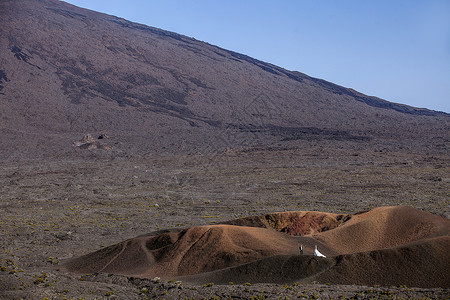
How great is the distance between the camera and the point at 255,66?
257ft

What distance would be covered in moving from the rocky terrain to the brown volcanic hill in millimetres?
255

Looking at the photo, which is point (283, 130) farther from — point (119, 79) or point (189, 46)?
point (189, 46)

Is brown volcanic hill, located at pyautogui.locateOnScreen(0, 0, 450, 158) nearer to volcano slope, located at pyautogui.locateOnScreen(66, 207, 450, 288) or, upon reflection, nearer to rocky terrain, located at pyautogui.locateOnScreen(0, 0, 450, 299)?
rocky terrain, located at pyautogui.locateOnScreen(0, 0, 450, 299)

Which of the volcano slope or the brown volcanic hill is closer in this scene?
the volcano slope

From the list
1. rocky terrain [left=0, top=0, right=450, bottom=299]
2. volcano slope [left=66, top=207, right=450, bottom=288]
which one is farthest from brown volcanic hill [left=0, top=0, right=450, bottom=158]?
volcano slope [left=66, top=207, right=450, bottom=288]

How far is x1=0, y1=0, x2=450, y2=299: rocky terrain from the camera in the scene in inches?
336

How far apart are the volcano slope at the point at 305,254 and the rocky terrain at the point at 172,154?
8cm

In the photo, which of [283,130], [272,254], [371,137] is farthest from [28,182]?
[371,137]

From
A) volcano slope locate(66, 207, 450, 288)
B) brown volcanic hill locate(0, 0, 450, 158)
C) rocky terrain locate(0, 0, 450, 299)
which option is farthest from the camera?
brown volcanic hill locate(0, 0, 450, 158)

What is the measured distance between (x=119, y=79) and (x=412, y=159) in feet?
122

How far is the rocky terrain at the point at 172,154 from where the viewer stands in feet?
28.0

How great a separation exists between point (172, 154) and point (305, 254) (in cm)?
3084

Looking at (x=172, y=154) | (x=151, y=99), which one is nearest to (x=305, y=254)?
(x=172, y=154)

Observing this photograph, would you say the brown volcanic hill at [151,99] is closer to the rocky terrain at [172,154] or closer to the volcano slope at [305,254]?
the rocky terrain at [172,154]
